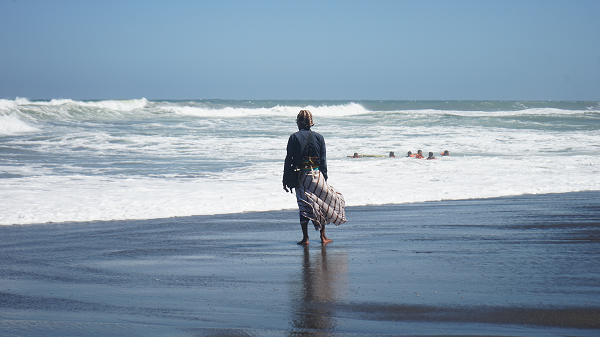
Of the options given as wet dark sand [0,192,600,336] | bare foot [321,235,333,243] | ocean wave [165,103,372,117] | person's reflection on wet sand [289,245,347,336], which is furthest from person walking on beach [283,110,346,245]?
ocean wave [165,103,372,117]

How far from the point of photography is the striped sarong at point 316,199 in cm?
632

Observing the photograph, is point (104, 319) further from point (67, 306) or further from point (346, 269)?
point (346, 269)

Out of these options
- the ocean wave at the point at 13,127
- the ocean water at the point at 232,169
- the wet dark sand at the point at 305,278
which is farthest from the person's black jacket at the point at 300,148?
the ocean wave at the point at 13,127

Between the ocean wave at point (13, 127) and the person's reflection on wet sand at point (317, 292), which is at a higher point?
the ocean wave at point (13, 127)

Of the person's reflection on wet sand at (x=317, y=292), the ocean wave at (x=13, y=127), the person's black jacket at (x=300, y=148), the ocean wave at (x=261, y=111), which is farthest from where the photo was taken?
the ocean wave at (x=261, y=111)

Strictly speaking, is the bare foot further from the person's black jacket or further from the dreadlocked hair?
the dreadlocked hair

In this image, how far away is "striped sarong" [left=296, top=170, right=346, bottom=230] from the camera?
6320 mm

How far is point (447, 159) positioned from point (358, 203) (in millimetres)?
8692

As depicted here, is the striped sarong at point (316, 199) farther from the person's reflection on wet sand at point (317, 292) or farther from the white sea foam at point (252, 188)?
the white sea foam at point (252, 188)

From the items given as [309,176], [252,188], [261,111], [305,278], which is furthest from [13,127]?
[261,111]

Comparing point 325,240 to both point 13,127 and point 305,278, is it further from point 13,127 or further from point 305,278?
point 13,127

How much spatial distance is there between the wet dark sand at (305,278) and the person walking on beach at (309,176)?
40cm

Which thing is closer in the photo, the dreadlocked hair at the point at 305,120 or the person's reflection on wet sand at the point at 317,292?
the person's reflection on wet sand at the point at 317,292

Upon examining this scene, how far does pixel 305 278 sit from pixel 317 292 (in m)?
0.49
